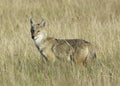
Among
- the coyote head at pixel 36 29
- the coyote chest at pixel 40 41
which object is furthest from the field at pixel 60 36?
the coyote head at pixel 36 29

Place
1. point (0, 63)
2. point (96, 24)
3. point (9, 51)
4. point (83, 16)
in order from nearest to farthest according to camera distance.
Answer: point (0, 63) → point (9, 51) → point (96, 24) → point (83, 16)

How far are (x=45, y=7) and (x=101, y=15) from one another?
1.61 metres

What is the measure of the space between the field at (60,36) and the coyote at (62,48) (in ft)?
0.61

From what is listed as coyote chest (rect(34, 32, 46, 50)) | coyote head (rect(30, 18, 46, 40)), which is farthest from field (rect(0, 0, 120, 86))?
coyote head (rect(30, 18, 46, 40))

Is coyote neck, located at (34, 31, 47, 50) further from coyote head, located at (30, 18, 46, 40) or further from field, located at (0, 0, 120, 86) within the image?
field, located at (0, 0, 120, 86)

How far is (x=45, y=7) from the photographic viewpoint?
42.5ft

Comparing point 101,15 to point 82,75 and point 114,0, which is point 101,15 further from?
point 82,75

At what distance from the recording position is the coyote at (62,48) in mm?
7652

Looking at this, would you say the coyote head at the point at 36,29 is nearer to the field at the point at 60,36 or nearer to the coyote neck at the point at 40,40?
the coyote neck at the point at 40,40

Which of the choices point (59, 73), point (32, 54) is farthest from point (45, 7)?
point (59, 73)

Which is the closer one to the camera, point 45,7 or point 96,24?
point 96,24

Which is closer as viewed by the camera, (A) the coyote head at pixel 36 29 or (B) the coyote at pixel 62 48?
(B) the coyote at pixel 62 48

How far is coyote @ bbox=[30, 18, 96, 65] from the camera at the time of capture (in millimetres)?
7652

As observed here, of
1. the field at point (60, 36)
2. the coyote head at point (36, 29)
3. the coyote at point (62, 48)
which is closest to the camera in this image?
the field at point (60, 36)
